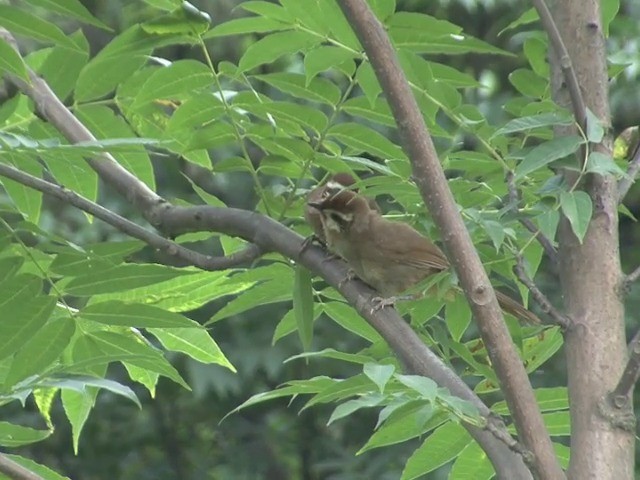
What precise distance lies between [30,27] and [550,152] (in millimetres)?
621

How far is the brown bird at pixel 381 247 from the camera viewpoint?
2.09 m

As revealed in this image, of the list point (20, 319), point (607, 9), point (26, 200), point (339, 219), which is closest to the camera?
point (20, 319)

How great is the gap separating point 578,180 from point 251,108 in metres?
→ 0.47

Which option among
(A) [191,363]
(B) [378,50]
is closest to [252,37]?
(A) [191,363]

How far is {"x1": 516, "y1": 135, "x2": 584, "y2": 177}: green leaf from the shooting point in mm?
1337

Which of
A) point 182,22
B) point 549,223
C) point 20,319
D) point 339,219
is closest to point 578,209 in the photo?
point 549,223

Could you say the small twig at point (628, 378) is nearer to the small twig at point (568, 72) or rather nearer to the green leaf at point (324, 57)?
the small twig at point (568, 72)

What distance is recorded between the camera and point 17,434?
4.85 feet

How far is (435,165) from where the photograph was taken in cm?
120

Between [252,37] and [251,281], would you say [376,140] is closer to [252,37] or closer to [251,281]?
[251,281]

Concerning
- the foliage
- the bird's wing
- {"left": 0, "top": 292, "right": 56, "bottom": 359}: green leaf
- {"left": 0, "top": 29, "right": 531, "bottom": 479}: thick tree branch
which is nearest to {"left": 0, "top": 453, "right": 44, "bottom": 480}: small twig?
the foliage

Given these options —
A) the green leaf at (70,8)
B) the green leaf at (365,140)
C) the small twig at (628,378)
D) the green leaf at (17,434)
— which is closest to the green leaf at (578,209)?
the small twig at (628,378)

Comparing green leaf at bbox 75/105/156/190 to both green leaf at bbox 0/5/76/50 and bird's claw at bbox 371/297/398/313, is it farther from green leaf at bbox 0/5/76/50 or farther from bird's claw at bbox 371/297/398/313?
bird's claw at bbox 371/297/398/313

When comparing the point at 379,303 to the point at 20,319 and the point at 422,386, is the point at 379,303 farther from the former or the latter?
the point at 20,319
